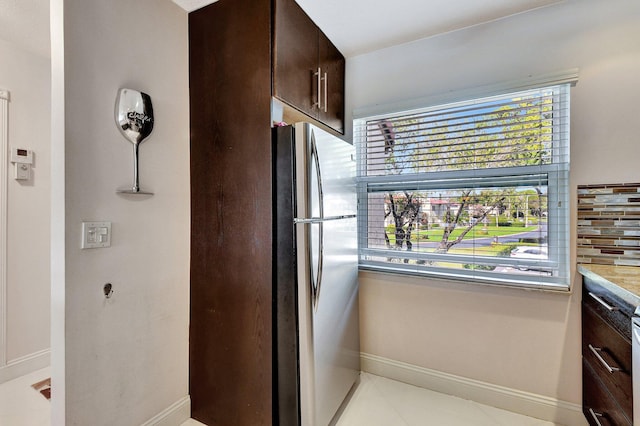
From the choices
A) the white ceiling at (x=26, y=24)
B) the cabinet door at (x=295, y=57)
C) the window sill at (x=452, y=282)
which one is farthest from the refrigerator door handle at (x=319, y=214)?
the white ceiling at (x=26, y=24)

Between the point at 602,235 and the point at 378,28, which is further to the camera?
the point at 378,28

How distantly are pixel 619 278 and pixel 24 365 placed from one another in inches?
147

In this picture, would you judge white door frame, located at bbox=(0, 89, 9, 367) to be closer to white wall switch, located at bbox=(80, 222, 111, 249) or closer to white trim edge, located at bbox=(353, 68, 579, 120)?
white wall switch, located at bbox=(80, 222, 111, 249)

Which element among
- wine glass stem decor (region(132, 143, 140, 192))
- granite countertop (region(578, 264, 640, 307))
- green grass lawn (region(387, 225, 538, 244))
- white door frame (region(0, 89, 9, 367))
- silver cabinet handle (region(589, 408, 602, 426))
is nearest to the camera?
granite countertop (region(578, 264, 640, 307))

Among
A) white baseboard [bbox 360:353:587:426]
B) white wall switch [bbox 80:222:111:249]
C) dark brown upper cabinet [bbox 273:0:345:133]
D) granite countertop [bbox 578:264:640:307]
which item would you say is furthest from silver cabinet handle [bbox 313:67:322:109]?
white baseboard [bbox 360:353:587:426]

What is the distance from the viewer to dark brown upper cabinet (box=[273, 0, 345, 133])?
150 centimetres

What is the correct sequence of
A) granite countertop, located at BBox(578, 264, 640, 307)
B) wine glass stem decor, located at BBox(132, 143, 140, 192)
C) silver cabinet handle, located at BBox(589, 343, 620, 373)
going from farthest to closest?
wine glass stem decor, located at BBox(132, 143, 140, 192) → silver cabinet handle, located at BBox(589, 343, 620, 373) → granite countertop, located at BBox(578, 264, 640, 307)

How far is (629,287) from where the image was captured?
1.10 m

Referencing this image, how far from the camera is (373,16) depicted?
1.74 meters

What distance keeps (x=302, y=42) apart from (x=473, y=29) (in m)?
1.11

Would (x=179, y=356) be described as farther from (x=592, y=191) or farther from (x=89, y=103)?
(x=592, y=191)

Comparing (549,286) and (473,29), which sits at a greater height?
(473,29)

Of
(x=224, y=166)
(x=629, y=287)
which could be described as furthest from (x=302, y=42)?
(x=629, y=287)

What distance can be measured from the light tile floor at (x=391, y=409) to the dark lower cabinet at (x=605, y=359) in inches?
15.4
